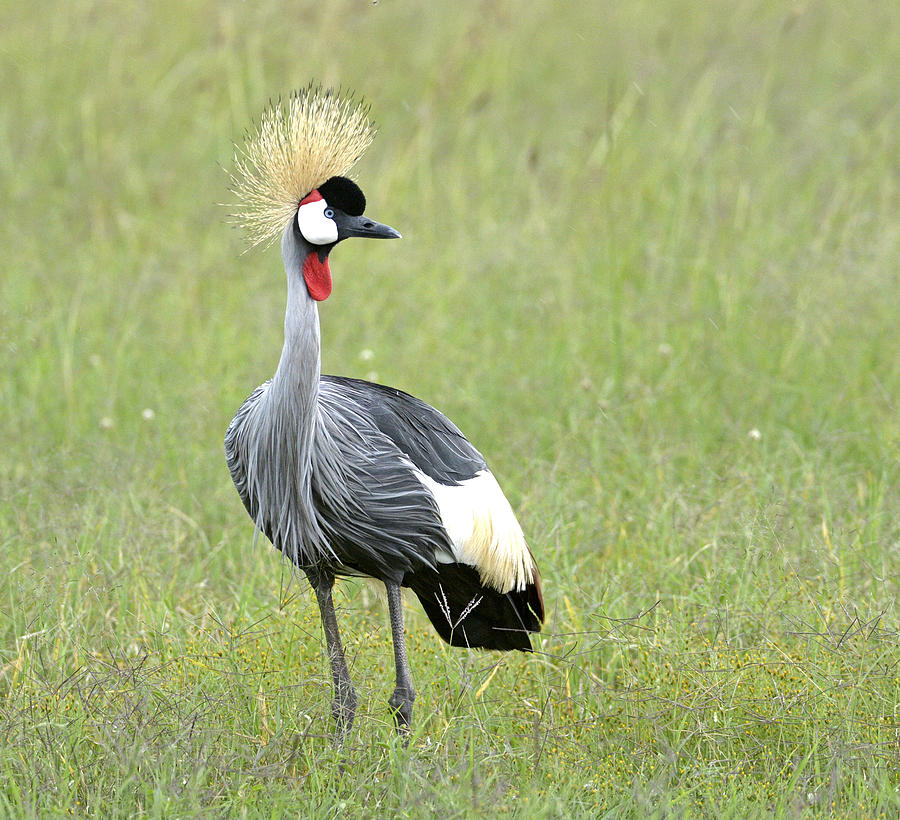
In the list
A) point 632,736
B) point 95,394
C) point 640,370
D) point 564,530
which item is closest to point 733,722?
point 632,736

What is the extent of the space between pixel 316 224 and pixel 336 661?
2.94 ft

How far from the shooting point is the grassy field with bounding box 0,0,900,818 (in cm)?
243

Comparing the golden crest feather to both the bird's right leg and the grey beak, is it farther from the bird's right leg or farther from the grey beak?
the bird's right leg

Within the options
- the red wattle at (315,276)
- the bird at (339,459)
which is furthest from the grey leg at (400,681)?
the red wattle at (315,276)

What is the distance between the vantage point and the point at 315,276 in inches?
94.4

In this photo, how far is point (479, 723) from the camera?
97.5 inches

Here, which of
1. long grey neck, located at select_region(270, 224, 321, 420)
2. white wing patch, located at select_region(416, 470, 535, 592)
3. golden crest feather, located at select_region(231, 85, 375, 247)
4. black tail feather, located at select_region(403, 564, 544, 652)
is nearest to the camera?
long grey neck, located at select_region(270, 224, 321, 420)

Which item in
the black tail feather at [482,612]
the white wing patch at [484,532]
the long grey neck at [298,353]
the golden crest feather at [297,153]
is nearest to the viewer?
the long grey neck at [298,353]

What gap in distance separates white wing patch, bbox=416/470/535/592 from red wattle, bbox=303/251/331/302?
432mm

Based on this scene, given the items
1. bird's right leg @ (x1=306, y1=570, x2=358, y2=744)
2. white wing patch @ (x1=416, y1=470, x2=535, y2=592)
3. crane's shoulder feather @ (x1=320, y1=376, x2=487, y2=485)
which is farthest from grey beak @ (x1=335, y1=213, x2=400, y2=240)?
bird's right leg @ (x1=306, y1=570, x2=358, y2=744)

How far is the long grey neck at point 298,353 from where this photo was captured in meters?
2.35

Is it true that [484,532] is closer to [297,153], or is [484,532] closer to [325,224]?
[325,224]

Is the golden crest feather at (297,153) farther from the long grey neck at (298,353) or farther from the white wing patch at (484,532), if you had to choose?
the white wing patch at (484,532)

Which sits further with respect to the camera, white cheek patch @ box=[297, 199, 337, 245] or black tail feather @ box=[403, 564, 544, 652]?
black tail feather @ box=[403, 564, 544, 652]
